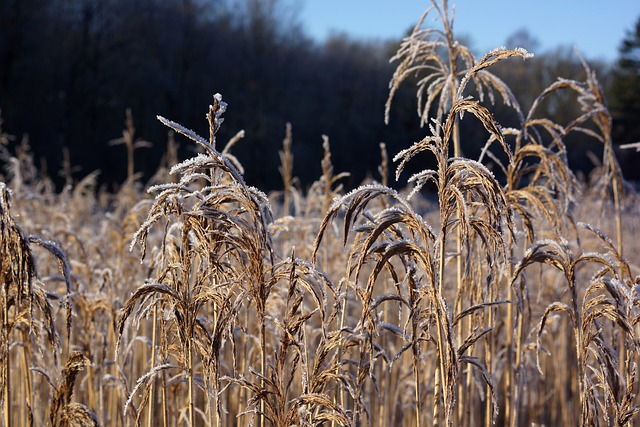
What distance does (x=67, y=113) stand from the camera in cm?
2295

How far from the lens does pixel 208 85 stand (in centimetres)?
2891

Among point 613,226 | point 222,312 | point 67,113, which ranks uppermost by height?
point 67,113

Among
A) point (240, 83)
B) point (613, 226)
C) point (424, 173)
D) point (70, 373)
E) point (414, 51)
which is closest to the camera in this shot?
point (424, 173)

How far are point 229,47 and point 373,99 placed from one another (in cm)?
793

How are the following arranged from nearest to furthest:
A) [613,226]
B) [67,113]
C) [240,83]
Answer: [613,226], [67,113], [240,83]

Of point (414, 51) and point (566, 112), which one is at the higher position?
point (566, 112)

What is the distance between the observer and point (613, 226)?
10.6 meters

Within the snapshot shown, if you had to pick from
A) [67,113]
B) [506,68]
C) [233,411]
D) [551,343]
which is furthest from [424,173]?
[506,68]

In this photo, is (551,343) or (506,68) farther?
(506,68)

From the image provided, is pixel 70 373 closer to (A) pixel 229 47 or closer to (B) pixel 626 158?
(A) pixel 229 47

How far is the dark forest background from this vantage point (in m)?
22.0

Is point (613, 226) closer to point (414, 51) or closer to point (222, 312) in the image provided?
point (414, 51)

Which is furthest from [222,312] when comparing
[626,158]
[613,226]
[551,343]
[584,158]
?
[626,158]

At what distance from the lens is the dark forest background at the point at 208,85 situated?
21984mm
